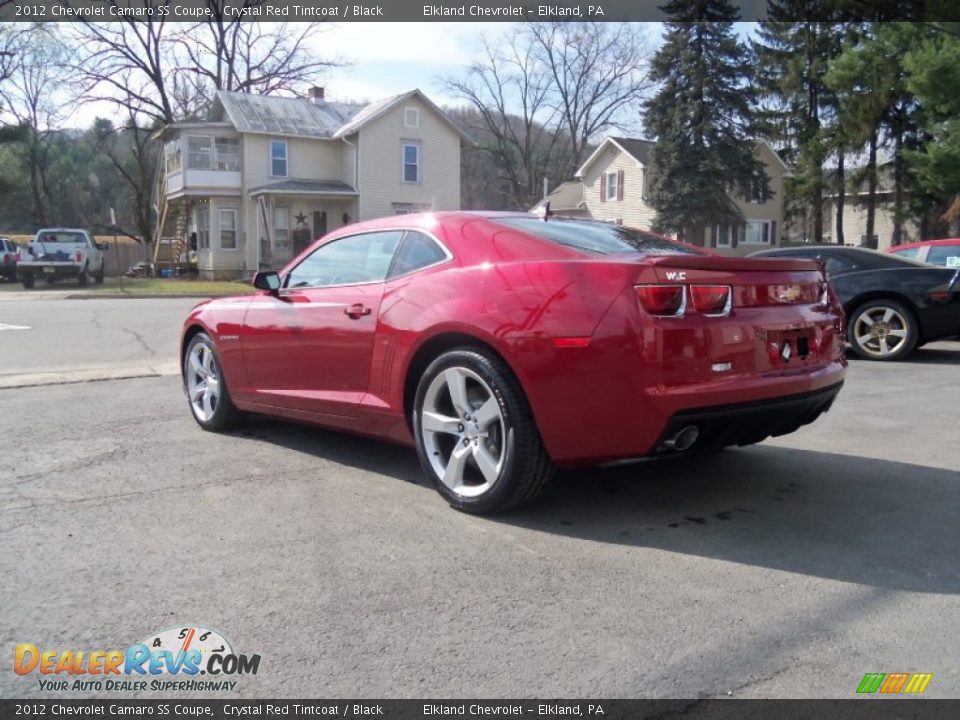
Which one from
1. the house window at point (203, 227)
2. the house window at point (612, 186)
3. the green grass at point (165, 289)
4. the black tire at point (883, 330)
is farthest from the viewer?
the house window at point (612, 186)

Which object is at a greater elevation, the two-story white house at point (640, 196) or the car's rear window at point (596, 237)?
the two-story white house at point (640, 196)

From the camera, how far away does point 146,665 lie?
2.59 m

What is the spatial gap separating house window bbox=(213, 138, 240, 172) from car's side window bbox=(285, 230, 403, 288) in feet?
100

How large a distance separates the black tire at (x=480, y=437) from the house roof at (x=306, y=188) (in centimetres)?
2904

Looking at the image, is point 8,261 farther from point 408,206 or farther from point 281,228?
point 408,206

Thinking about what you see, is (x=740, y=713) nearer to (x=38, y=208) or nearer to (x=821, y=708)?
(x=821, y=708)

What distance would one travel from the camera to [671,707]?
2.35 m

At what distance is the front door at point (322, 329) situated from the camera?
14.9ft

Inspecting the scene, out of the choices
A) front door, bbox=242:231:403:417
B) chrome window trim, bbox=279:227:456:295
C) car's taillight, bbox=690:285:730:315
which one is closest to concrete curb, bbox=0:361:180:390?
front door, bbox=242:231:403:417

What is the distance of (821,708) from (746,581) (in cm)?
86

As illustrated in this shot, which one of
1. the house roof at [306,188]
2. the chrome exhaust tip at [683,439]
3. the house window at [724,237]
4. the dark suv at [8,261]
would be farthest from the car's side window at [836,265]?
the house window at [724,237]

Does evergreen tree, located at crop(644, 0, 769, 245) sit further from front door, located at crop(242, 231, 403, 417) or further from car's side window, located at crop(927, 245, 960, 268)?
front door, located at crop(242, 231, 403, 417)

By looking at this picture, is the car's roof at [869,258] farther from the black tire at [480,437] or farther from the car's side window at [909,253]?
the black tire at [480,437]

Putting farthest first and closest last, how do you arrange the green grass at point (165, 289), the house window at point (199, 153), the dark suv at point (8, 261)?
the house window at point (199, 153)
the dark suv at point (8, 261)
the green grass at point (165, 289)
